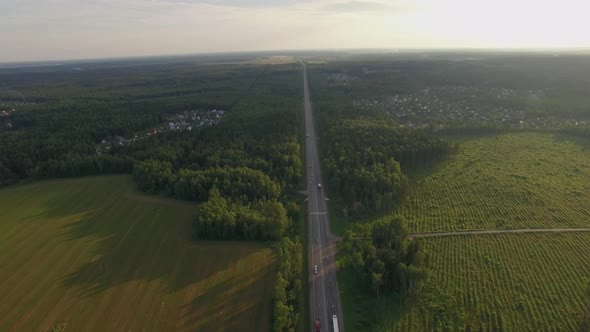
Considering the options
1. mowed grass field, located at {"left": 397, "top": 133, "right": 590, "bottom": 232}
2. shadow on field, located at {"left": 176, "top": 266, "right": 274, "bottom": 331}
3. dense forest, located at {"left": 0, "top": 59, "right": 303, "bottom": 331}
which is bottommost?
shadow on field, located at {"left": 176, "top": 266, "right": 274, "bottom": 331}

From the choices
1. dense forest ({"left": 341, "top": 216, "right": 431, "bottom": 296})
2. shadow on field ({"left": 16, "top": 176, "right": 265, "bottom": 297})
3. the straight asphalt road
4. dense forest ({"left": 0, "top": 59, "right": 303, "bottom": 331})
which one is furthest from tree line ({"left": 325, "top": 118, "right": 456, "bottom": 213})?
shadow on field ({"left": 16, "top": 176, "right": 265, "bottom": 297})

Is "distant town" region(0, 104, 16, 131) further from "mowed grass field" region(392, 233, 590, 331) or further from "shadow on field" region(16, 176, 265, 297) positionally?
"mowed grass field" region(392, 233, 590, 331)

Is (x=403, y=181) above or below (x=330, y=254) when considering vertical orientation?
above

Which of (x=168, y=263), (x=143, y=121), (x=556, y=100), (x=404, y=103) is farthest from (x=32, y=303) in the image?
(x=556, y=100)

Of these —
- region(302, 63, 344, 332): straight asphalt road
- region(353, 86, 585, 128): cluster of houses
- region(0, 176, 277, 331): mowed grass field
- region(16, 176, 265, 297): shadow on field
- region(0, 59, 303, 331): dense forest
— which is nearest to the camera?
region(0, 176, 277, 331): mowed grass field

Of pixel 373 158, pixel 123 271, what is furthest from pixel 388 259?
pixel 123 271

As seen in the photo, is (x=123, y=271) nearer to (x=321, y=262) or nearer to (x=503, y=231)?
(x=321, y=262)

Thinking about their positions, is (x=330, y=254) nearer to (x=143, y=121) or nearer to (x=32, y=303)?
(x=32, y=303)
